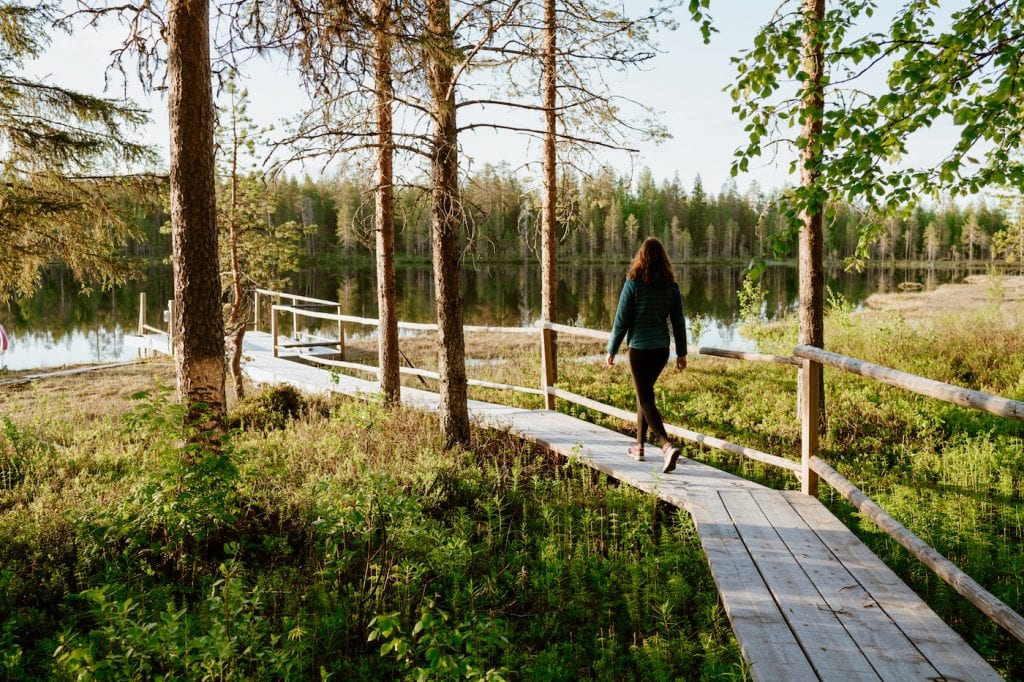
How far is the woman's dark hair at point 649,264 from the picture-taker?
Answer: 5.96 meters

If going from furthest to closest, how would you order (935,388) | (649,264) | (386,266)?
(386,266) → (649,264) → (935,388)

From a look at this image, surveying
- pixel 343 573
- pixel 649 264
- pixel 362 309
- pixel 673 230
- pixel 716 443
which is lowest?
pixel 343 573

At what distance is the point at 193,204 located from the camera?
221 inches

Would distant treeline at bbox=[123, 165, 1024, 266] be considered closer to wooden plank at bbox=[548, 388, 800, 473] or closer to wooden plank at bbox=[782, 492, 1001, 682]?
wooden plank at bbox=[548, 388, 800, 473]

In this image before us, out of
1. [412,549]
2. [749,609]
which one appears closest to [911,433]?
[749,609]

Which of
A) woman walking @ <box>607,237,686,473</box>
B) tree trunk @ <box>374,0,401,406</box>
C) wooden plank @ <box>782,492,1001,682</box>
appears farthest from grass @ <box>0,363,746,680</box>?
tree trunk @ <box>374,0,401,406</box>

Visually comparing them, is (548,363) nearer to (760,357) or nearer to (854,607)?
(760,357)

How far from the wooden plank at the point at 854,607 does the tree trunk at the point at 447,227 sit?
3395 millimetres

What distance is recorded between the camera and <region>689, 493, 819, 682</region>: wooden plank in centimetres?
292

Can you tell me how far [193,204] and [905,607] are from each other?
19.6ft

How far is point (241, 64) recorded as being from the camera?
216 inches

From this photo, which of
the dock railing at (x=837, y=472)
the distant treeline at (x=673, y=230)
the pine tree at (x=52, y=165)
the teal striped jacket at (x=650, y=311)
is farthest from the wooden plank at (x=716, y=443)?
the distant treeline at (x=673, y=230)

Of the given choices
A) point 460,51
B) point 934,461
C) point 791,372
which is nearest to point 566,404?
point 791,372

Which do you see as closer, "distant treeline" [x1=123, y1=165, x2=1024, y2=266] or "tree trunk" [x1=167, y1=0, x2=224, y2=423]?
"tree trunk" [x1=167, y1=0, x2=224, y2=423]
